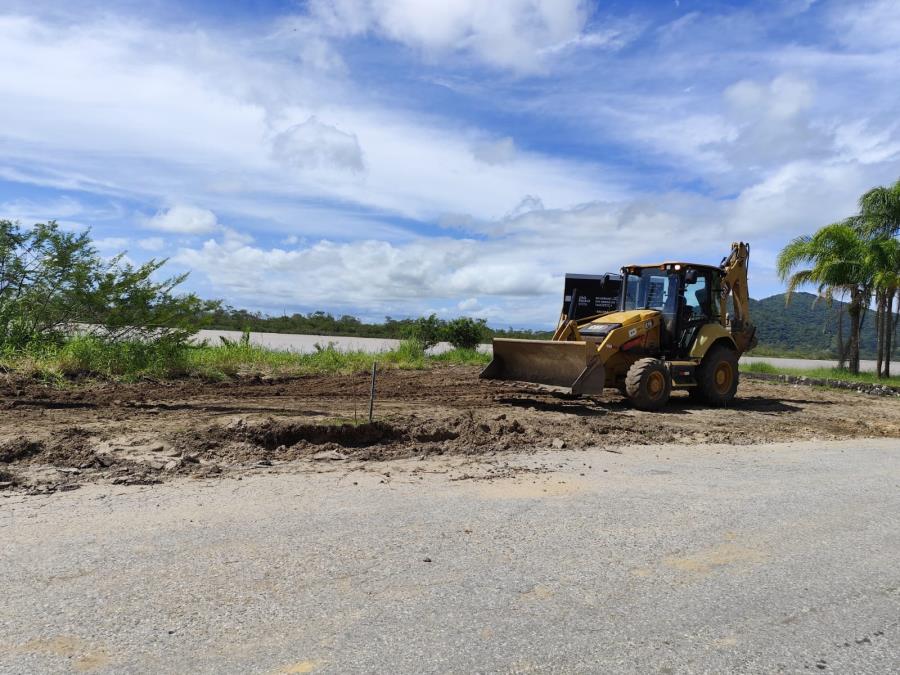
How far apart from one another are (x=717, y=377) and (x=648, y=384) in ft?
7.67

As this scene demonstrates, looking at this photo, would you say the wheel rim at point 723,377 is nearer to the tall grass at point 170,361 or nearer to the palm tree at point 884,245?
the tall grass at point 170,361

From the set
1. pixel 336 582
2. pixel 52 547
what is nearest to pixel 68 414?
pixel 52 547

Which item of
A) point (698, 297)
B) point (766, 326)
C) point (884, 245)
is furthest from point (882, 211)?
point (766, 326)

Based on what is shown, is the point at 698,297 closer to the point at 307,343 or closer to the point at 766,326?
the point at 307,343

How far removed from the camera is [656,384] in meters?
12.7

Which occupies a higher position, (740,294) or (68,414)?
(740,294)

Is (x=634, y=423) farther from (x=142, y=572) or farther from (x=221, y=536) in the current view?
(x=142, y=572)

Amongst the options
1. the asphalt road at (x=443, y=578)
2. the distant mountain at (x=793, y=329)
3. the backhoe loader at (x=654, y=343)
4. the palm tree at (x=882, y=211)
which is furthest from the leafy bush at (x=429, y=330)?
the distant mountain at (x=793, y=329)

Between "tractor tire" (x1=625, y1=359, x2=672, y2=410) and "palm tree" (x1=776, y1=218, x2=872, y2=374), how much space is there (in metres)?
12.4

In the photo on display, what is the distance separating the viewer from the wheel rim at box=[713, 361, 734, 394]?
1398 cm

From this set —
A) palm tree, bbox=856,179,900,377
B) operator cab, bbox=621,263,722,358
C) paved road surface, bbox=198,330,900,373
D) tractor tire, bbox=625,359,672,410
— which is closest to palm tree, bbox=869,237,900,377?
palm tree, bbox=856,179,900,377

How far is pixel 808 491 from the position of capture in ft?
22.8

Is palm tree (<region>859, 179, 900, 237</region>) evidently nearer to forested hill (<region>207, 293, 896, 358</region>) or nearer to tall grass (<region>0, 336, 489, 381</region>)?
forested hill (<region>207, 293, 896, 358</region>)

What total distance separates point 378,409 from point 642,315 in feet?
17.6
